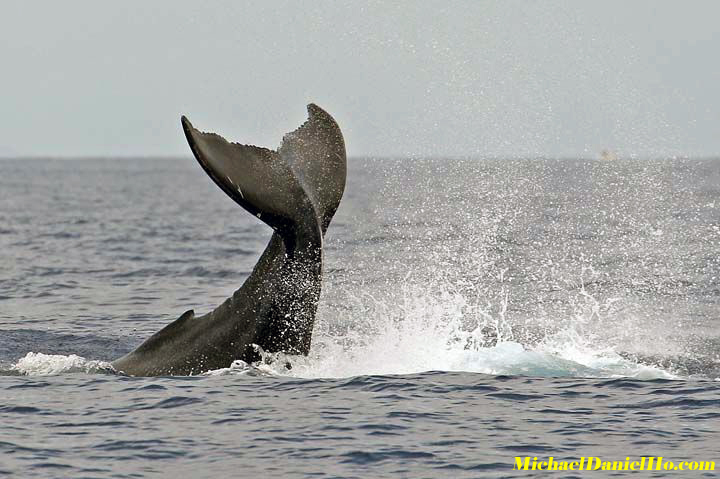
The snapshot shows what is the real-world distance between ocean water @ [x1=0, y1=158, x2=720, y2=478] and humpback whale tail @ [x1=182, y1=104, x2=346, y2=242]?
1595mm

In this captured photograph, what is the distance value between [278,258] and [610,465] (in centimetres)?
394

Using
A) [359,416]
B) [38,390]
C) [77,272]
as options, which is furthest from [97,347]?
[77,272]

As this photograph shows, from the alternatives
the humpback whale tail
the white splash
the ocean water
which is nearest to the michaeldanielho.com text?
the ocean water

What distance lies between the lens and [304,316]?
11.8 m

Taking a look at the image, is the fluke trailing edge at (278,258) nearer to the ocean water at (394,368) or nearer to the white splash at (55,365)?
the ocean water at (394,368)

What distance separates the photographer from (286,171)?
11.6 meters

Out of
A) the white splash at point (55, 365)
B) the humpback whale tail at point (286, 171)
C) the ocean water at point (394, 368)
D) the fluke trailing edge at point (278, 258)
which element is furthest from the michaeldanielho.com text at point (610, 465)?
the white splash at point (55, 365)

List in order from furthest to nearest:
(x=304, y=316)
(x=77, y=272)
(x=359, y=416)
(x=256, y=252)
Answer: (x=256, y=252), (x=77, y=272), (x=304, y=316), (x=359, y=416)

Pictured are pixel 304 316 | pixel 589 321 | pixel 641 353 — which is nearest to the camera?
pixel 304 316

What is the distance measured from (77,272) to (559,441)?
17.6 meters

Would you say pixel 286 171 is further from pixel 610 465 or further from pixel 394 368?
pixel 610 465

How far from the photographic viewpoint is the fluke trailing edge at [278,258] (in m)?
11.4

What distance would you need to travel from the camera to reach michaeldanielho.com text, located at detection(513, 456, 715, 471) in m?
9.34

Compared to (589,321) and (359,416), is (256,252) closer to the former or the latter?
(589,321)
